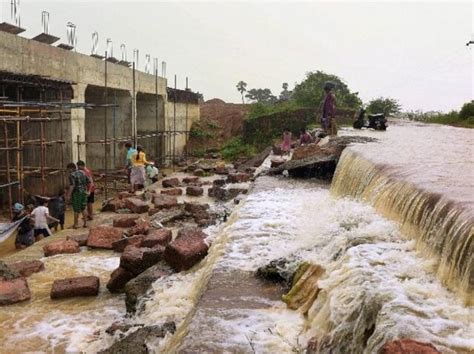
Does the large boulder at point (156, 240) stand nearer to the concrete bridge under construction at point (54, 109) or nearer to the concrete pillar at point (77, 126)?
the concrete bridge under construction at point (54, 109)

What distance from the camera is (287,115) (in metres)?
28.1

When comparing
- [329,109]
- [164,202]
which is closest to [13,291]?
[164,202]

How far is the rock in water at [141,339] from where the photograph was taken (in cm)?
459

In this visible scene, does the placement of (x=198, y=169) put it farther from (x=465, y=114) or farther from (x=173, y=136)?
(x=465, y=114)

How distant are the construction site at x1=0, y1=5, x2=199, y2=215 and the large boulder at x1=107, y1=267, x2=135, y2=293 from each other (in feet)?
11.6

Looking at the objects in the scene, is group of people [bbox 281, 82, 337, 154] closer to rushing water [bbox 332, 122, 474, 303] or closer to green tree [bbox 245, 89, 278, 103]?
rushing water [bbox 332, 122, 474, 303]

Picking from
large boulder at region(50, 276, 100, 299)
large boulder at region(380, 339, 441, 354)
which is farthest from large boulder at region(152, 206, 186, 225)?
large boulder at region(380, 339, 441, 354)

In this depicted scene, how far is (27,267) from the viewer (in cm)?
777

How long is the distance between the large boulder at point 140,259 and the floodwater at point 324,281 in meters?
0.43

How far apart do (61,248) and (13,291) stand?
2.06m

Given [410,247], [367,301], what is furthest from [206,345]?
[410,247]

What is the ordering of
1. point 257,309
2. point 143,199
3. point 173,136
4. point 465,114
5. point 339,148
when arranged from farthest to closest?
point 173,136 → point 465,114 → point 143,199 → point 339,148 → point 257,309

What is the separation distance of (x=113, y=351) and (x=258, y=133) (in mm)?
25064

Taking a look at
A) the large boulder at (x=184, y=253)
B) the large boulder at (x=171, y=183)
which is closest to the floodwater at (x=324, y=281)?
the large boulder at (x=184, y=253)
